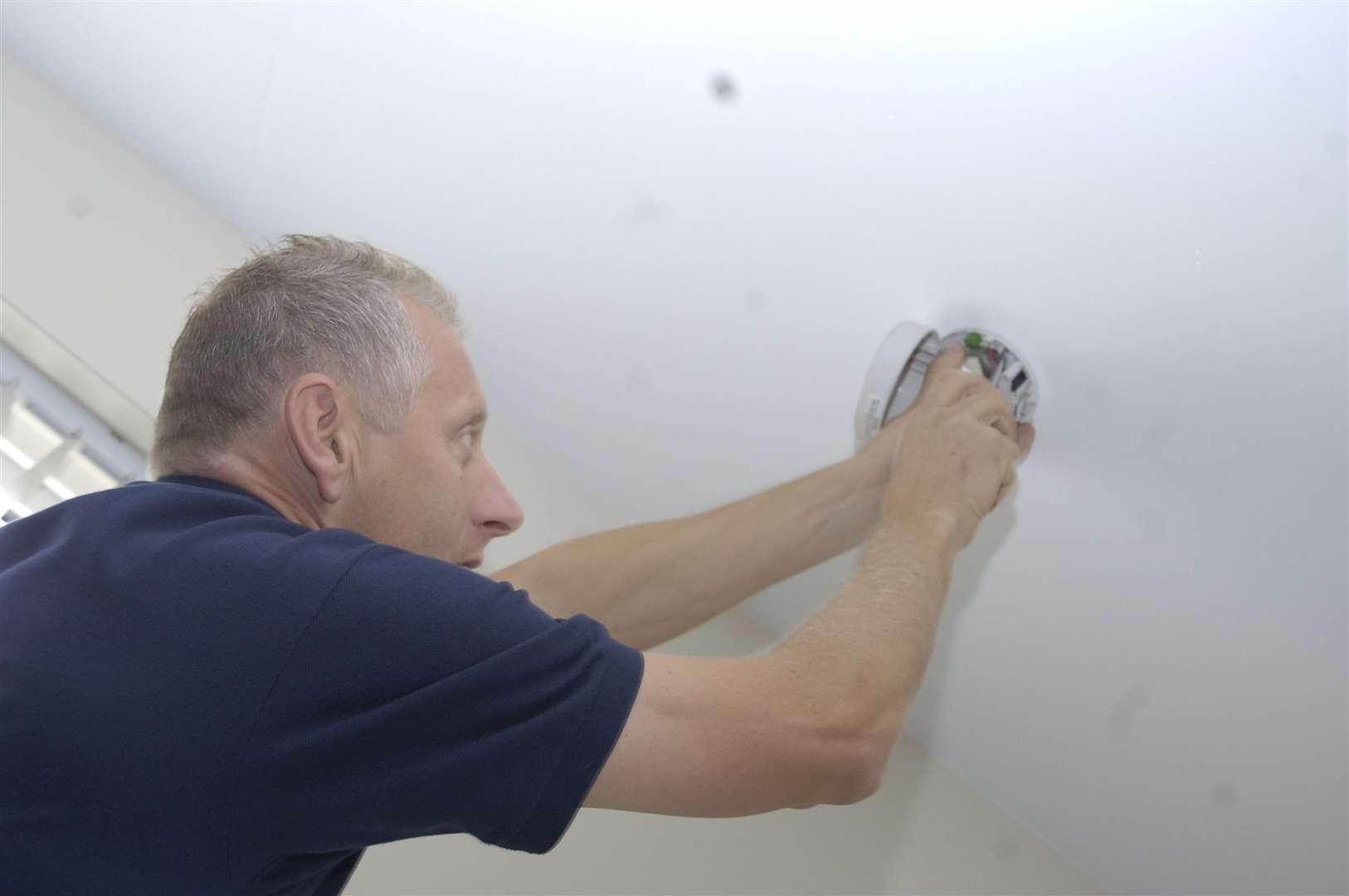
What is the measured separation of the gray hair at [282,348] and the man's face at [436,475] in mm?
14

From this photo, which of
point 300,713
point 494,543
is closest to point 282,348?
point 300,713

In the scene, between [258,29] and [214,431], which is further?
[258,29]

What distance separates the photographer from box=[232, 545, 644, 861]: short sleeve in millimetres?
677

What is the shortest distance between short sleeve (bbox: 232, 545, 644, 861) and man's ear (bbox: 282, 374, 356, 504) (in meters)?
0.15

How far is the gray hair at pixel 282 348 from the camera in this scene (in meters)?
0.84

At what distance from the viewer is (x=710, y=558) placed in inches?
47.6

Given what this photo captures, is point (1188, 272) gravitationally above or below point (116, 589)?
below

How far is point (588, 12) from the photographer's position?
110 centimetres

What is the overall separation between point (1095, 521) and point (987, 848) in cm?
73

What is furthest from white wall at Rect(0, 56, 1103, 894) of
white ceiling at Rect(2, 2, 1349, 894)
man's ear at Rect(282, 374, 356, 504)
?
man's ear at Rect(282, 374, 356, 504)

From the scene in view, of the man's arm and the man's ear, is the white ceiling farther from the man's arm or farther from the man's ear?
the man's ear

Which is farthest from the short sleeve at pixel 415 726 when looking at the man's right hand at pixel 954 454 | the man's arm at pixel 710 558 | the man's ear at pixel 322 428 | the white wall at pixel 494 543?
the white wall at pixel 494 543

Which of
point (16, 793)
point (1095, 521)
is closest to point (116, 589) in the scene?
point (16, 793)

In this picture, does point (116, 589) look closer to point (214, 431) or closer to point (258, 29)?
point (214, 431)
